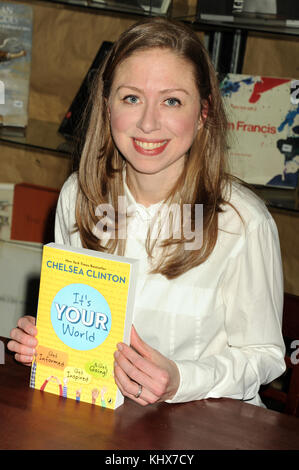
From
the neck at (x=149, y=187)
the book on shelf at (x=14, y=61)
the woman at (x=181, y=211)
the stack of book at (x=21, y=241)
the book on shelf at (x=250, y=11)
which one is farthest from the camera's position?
the stack of book at (x=21, y=241)

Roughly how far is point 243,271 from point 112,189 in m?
0.39

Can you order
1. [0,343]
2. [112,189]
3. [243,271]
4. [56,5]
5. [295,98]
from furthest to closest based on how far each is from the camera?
[56,5] → [295,98] → [112,189] → [243,271] → [0,343]

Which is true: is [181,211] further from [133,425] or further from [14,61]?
[14,61]

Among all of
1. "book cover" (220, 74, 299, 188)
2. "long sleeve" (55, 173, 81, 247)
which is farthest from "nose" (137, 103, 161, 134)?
"book cover" (220, 74, 299, 188)

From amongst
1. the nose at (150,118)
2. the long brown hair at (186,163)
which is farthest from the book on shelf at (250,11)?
the nose at (150,118)

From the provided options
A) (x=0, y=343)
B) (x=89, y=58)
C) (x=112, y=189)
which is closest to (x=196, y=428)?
(x=0, y=343)

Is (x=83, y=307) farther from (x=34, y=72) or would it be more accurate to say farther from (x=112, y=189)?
(x=34, y=72)

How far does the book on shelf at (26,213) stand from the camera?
252cm

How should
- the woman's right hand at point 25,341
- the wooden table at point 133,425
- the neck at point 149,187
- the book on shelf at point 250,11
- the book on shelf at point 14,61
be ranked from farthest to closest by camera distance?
the book on shelf at point 14,61 < the book on shelf at point 250,11 < the neck at point 149,187 < the woman's right hand at point 25,341 < the wooden table at point 133,425

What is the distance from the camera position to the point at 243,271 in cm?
144

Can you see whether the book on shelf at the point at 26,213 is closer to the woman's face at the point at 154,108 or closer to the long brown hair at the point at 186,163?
the long brown hair at the point at 186,163

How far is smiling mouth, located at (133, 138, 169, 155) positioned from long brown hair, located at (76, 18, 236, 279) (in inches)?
4.8

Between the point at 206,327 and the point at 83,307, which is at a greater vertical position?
the point at 83,307

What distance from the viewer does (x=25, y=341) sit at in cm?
114
